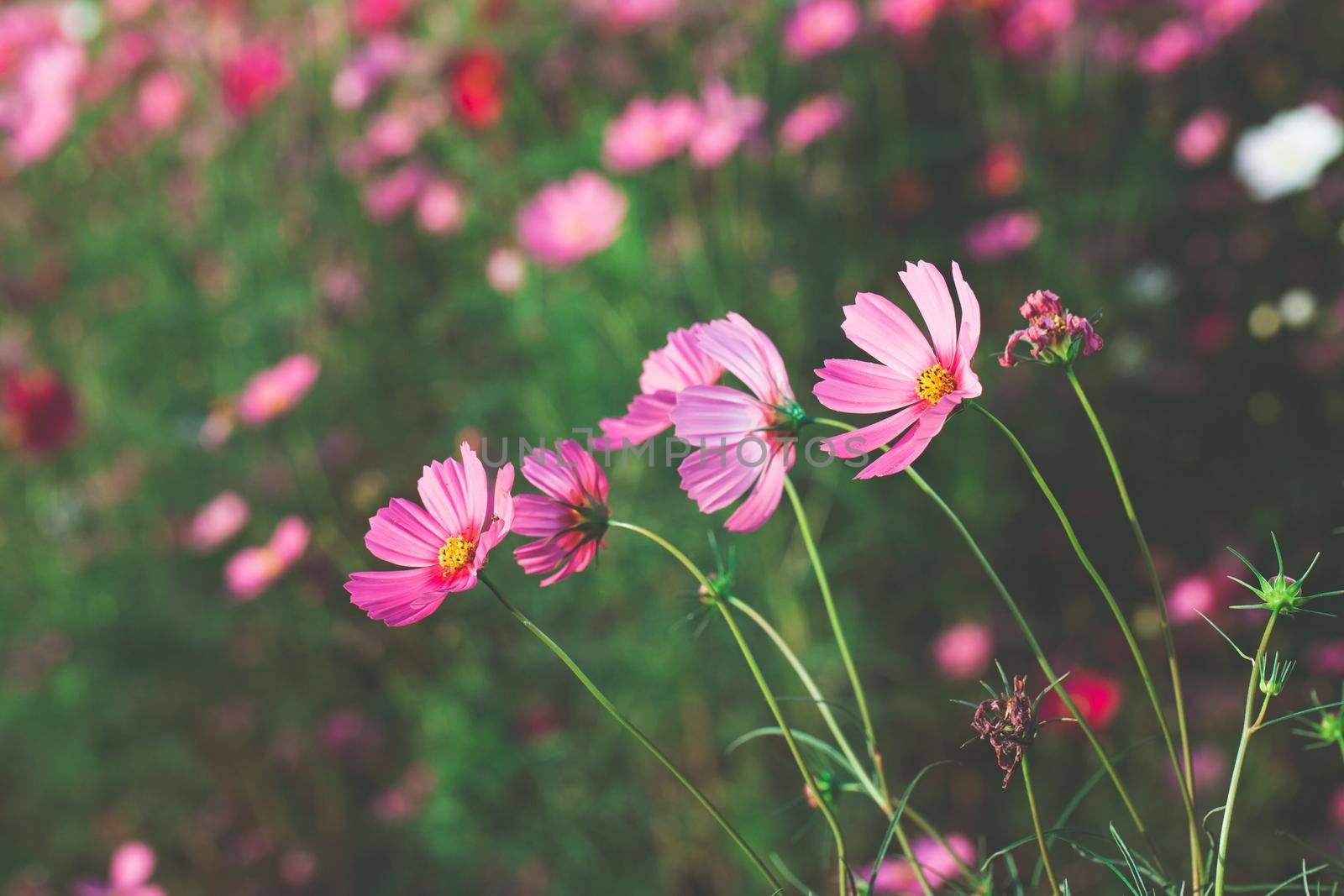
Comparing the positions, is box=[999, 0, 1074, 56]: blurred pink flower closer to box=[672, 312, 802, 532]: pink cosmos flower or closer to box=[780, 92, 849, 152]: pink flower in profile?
box=[780, 92, 849, 152]: pink flower in profile

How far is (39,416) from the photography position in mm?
1539

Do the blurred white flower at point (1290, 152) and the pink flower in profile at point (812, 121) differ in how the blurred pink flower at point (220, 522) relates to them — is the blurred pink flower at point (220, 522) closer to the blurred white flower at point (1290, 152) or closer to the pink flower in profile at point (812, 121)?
the pink flower in profile at point (812, 121)

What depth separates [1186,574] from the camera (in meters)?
1.38

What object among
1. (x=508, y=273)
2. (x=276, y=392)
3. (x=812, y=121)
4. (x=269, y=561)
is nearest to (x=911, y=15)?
(x=812, y=121)

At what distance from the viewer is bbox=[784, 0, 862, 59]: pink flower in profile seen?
1.64 metres

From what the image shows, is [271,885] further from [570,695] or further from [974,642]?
[974,642]

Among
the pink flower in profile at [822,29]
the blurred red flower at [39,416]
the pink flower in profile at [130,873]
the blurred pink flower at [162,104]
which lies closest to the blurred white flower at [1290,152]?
the pink flower in profile at [822,29]

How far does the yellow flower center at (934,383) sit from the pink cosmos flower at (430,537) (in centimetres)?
16

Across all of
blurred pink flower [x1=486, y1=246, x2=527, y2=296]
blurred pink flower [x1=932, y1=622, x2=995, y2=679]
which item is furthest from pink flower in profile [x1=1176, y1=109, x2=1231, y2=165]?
blurred pink flower [x1=486, y1=246, x2=527, y2=296]

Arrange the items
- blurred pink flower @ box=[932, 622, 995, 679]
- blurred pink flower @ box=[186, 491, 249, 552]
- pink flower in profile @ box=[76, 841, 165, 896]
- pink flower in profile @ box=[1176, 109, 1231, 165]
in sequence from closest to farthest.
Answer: pink flower in profile @ box=[76, 841, 165, 896] < blurred pink flower @ box=[932, 622, 995, 679] < blurred pink flower @ box=[186, 491, 249, 552] < pink flower in profile @ box=[1176, 109, 1231, 165]

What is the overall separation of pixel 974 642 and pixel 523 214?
0.85 metres

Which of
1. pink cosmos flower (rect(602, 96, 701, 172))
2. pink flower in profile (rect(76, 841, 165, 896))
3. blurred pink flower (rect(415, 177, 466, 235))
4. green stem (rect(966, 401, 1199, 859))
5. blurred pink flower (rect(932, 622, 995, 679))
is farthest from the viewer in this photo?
blurred pink flower (rect(415, 177, 466, 235))

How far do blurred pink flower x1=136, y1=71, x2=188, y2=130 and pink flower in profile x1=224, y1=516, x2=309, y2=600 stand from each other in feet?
3.54

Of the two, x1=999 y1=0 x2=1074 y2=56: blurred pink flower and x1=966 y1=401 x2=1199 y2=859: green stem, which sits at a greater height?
x1=966 y1=401 x2=1199 y2=859: green stem
